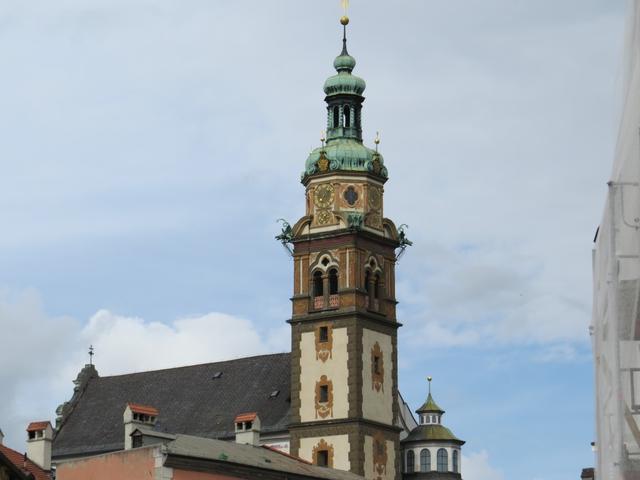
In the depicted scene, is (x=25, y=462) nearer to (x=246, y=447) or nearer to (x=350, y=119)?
(x=246, y=447)

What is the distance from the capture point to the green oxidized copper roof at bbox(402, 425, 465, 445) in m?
102

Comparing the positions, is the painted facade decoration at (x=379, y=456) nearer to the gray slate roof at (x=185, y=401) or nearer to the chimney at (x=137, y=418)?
the gray slate roof at (x=185, y=401)

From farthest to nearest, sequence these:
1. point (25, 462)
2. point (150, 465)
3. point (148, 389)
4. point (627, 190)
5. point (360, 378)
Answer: point (148, 389) → point (360, 378) → point (25, 462) → point (150, 465) → point (627, 190)

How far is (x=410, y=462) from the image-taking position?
101 metres

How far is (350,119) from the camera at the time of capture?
103500 mm

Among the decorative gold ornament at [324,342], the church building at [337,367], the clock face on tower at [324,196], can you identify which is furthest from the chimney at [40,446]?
the clock face on tower at [324,196]

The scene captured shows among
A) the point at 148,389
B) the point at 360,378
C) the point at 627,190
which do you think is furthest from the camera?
the point at 148,389

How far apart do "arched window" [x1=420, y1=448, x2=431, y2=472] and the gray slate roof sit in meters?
7.87

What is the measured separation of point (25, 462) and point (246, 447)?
8849 millimetres

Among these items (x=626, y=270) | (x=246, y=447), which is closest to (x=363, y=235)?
(x=246, y=447)

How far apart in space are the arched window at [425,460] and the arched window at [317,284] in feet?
34.0

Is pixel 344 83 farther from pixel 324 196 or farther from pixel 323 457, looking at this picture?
pixel 323 457

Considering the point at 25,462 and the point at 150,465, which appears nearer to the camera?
the point at 150,465

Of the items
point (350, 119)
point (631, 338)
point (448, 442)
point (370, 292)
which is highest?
point (350, 119)
